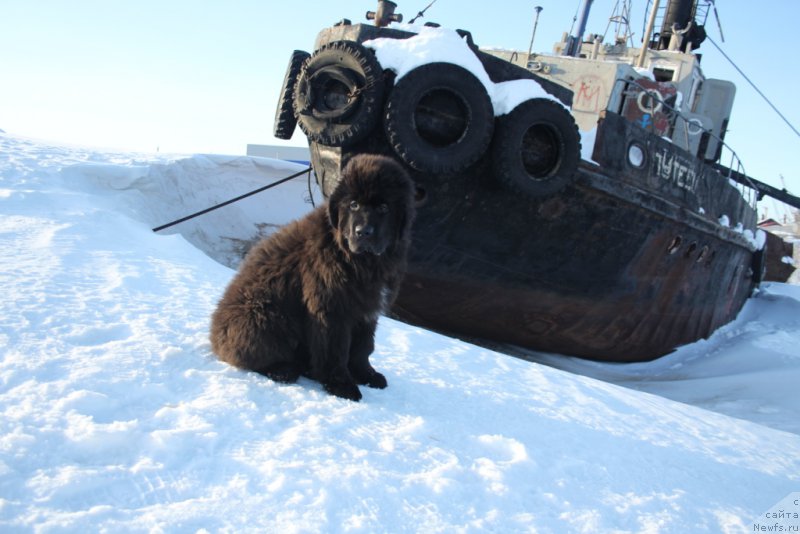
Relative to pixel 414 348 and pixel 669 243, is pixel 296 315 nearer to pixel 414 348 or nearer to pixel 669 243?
pixel 414 348

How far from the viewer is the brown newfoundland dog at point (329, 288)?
239 cm

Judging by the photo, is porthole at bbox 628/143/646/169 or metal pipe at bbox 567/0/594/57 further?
metal pipe at bbox 567/0/594/57

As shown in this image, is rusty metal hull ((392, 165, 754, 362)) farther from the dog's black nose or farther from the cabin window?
the cabin window

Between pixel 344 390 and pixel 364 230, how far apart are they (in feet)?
2.40

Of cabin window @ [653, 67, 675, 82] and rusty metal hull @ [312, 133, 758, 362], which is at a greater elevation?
cabin window @ [653, 67, 675, 82]

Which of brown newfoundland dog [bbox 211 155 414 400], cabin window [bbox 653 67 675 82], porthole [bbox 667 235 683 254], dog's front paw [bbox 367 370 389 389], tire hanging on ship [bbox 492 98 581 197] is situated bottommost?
dog's front paw [bbox 367 370 389 389]

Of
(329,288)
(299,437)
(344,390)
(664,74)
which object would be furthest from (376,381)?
(664,74)

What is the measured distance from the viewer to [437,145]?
15.5 ft

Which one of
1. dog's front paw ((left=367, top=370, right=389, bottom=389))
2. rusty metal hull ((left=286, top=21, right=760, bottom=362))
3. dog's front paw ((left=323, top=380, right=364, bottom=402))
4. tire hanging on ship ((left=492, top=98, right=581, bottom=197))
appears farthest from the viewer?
rusty metal hull ((left=286, top=21, right=760, bottom=362))

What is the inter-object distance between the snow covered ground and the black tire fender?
1.74m

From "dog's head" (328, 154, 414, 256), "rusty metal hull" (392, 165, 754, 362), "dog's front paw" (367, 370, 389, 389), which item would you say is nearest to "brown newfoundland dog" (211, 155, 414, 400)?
"dog's head" (328, 154, 414, 256)

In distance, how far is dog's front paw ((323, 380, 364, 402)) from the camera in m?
2.47

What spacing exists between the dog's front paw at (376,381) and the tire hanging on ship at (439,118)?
2306 mm

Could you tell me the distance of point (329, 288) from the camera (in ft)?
8.06
